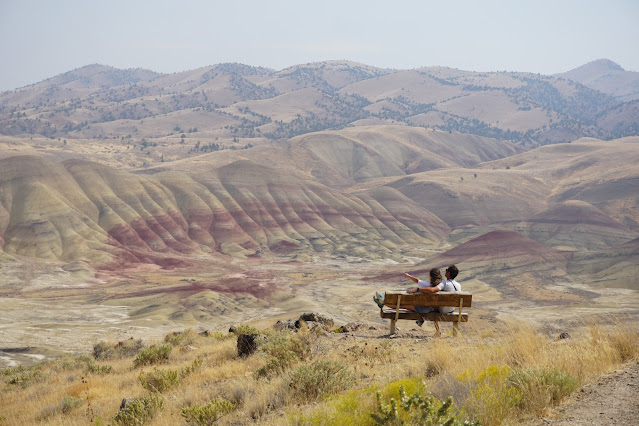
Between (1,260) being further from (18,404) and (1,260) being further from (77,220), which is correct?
(18,404)

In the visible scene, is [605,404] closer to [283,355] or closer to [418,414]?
[418,414]

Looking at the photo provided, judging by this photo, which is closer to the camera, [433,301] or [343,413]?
[343,413]

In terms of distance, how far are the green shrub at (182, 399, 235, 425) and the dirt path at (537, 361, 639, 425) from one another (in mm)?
4135

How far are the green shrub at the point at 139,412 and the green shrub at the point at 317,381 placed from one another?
218 centimetres

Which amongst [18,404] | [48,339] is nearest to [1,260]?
[48,339]

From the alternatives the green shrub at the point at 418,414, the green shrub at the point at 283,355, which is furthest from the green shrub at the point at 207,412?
the green shrub at the point at 418,414

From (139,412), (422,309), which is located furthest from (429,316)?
(139,412)

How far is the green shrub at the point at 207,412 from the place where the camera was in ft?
24.0

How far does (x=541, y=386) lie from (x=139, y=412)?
18.3ft

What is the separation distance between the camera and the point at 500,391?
6.00 m

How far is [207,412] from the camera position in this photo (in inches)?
291

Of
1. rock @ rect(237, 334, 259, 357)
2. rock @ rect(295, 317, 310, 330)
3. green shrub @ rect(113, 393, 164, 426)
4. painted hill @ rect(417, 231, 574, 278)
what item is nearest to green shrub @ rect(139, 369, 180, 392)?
green shrub @ rect(113, 393, 164, 426)

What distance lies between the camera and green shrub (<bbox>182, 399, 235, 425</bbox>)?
7309 mm

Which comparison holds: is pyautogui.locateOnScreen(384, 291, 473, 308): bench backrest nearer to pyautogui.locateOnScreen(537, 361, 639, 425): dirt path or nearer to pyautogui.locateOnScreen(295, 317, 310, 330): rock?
pyautogui.locateOnScreen(295, 317, 310, 330): rock
